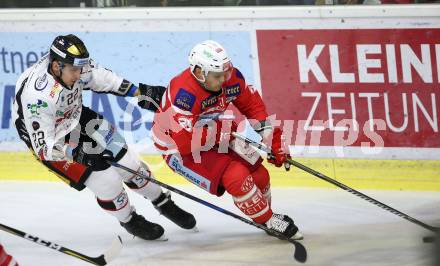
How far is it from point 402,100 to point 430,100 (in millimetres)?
207

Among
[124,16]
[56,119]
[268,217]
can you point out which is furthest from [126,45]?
[268,217]

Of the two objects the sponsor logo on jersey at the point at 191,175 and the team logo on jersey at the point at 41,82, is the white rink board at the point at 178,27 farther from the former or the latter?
the team logo on jersey at the point at 41,82

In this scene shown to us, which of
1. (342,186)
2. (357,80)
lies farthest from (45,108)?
(357,80)

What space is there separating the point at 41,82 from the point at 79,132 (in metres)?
0.52

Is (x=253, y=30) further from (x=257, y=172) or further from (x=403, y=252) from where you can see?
(x=403, y=252)

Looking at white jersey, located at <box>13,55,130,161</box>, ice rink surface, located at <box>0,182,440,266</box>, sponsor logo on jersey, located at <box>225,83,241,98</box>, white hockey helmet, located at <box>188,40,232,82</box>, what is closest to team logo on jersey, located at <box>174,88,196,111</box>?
white hockey helmet, located at <box>188,40,232,82</box>

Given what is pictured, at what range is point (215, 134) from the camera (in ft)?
18.2

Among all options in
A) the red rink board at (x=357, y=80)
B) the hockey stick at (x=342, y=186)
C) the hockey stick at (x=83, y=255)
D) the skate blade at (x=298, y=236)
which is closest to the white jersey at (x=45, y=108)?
the hockey stick at (x=83, y=255)

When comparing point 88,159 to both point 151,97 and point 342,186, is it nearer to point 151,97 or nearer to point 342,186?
point 151,97

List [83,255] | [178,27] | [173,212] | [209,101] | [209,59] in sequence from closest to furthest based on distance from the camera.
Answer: [83,255] → [209,59] → [209,101] → [173,212] → [178,27]

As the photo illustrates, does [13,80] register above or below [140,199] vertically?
above

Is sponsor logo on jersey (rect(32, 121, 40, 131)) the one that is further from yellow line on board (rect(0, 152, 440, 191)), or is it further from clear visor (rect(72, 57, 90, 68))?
yellow line on board (rect(0, 152, 440, 191))

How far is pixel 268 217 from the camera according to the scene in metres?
5.50

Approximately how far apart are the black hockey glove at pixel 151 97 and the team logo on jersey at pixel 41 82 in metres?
0.69
